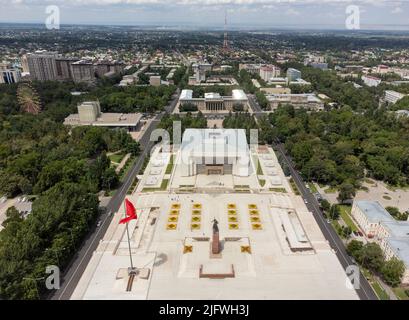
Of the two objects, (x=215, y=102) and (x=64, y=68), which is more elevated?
(x=64, y=68)

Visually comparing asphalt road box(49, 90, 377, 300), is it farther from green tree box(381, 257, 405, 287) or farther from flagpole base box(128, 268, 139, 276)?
flagpole base box(128, 268, 139, 276)

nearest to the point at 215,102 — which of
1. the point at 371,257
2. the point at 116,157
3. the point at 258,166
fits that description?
the point at 116,157

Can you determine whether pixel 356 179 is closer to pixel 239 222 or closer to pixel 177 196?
pixel 239 222

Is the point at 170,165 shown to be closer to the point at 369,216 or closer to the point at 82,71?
the point at 369,216

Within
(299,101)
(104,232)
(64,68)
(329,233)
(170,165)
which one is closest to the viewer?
(329,233)

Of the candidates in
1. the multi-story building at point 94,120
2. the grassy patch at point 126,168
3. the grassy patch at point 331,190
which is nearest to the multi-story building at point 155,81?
the multi-story building at point 94,120

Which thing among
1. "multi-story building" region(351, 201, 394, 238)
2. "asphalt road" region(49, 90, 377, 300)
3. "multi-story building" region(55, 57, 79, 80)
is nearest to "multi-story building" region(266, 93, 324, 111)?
"asphalt road" region(49, 90, 377, 300)

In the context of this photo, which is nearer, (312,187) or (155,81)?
(312,187)
